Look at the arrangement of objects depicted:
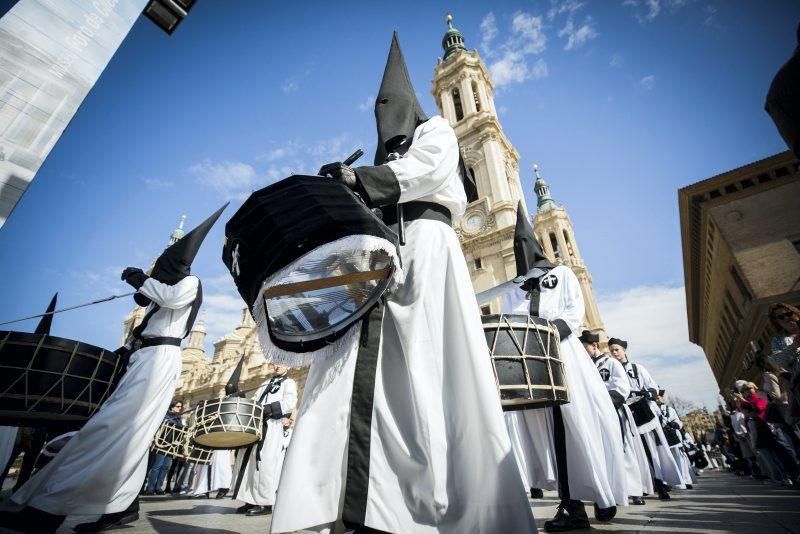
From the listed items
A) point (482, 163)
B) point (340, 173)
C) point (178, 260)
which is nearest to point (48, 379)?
point (178, 260)

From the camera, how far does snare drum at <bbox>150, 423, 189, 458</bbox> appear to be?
741 centimetres

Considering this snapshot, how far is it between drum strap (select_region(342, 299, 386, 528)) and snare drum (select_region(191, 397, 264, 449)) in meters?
3.84

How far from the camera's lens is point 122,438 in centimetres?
329

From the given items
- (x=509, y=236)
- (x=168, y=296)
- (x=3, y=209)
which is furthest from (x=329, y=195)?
(x=509, y=236)

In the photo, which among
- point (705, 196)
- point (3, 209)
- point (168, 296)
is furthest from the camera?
point (705, 196)

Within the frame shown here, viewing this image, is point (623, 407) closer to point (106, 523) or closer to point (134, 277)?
point (106, 523)

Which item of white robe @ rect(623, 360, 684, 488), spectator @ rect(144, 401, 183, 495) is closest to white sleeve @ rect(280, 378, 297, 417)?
white robe @ rect(623, 360, 684, 488)

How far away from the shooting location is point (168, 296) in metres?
3.86

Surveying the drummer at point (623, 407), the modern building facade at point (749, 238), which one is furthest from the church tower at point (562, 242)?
the drummer at point (623, 407)

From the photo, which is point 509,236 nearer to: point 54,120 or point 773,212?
point 773,212

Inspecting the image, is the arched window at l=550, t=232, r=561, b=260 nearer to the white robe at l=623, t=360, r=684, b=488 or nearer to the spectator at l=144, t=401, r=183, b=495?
the white robe at l=623, t=360, r=684, b=488

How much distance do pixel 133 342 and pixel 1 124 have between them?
7.96 ft

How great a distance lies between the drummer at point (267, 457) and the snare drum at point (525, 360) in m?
3.41

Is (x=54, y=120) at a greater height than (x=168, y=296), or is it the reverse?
(x=54, y=120)
